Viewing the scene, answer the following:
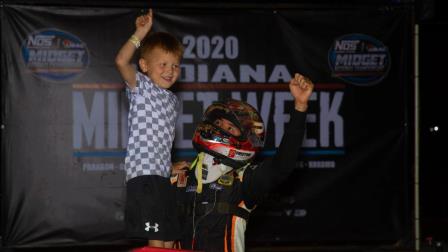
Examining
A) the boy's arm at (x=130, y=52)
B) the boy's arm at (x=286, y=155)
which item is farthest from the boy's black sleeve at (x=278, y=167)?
the boy's arm at (x=130, y=52)

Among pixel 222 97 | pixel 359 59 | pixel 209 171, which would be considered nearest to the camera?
pixel 209 171

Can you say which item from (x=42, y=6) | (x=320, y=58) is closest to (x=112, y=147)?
(x=42, y=6)

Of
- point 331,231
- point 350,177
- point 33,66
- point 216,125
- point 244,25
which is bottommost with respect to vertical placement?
point 331,231

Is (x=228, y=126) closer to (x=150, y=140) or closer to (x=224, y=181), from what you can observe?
(x=224, y=181)

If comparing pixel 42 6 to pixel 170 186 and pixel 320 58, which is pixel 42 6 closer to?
pixel 320 58

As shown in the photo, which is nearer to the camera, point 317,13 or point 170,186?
point 170,186

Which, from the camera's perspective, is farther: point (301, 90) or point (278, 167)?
point (278, 167)

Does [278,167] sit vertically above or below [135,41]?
below

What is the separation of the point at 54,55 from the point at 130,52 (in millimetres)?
2895

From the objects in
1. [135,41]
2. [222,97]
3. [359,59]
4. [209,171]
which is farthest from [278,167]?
[359,59]

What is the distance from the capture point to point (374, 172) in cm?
687

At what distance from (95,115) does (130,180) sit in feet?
8.82

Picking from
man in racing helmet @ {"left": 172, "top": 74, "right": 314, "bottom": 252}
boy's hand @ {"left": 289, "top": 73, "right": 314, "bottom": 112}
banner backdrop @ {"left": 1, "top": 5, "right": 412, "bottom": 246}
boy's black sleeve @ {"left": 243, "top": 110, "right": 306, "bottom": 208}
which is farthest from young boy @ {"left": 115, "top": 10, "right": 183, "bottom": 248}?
banner backdrop @ {"left": 1, "top": 5, "right": 412, "bottom": 246}

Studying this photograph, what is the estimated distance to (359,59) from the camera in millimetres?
6887
